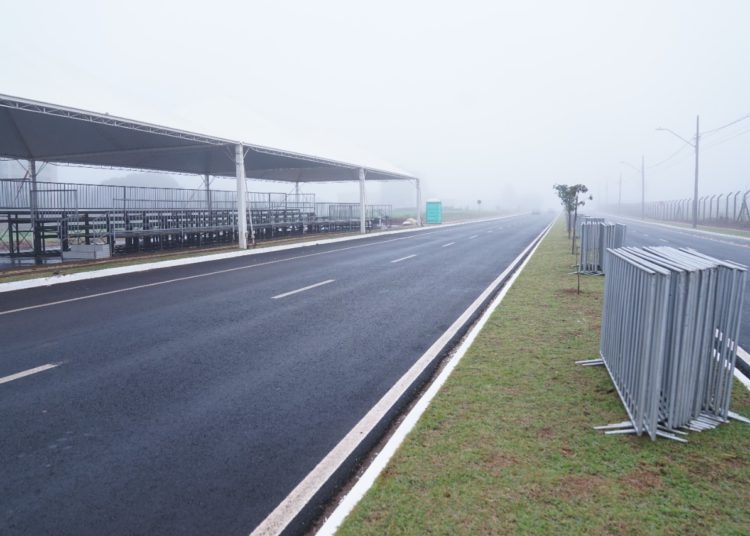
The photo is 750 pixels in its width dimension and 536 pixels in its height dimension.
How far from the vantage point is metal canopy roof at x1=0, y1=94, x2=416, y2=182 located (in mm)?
16695

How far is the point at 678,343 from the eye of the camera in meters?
4.20

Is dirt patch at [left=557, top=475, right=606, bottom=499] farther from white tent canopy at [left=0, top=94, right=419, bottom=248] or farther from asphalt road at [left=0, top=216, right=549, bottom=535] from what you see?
white tent canopy at [left=0, top=94, right=419, bottom=248]

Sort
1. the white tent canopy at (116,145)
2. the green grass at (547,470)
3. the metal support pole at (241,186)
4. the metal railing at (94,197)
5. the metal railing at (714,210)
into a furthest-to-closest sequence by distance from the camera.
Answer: the metal railing at (714,210)
the metal support pole at (241,186)
the metal railing at (94,197)
the white tent canopy at (116,145)
the green grass at (547,470)

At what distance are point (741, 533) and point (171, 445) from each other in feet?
12.8

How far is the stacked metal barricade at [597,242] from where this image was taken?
13.8 m

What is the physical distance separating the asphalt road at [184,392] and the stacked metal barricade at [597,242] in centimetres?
486

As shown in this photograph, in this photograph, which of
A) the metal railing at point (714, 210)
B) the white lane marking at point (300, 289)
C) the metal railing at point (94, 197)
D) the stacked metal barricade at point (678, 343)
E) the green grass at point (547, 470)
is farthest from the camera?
the metal railing at point (714, 210)

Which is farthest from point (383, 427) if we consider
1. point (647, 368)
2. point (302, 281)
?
point (302, 281)

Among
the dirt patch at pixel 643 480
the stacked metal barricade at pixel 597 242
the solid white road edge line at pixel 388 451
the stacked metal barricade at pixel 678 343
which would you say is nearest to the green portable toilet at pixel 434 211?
the stacked metal barricade at pixel 597 242

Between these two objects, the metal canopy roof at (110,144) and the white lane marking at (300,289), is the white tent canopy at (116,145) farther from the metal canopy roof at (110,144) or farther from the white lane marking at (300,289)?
the white lane marking at (300,289)

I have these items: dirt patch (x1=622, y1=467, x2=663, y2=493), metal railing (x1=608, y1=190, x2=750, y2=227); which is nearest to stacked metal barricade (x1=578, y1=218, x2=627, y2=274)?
dirt patch (x1=622, y1=467, x2=663, y2=493)

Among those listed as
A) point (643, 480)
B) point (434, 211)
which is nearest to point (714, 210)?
point (434, 211)

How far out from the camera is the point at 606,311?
6137 millimetres

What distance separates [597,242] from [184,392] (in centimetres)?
1211
